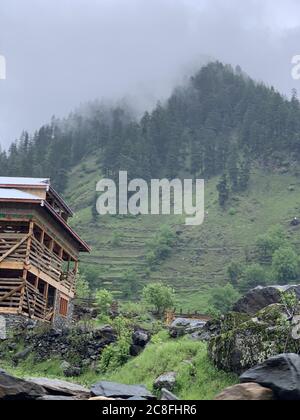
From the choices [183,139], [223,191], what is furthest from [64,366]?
[183,139]

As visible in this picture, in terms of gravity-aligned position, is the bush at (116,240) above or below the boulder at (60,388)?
above

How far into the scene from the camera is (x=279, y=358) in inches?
482

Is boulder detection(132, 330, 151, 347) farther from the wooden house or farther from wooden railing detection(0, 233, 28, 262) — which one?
wooden railing detection(0, 233, 28, 262)

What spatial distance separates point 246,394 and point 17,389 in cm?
436

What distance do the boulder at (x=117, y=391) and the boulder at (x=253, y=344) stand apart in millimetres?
2854

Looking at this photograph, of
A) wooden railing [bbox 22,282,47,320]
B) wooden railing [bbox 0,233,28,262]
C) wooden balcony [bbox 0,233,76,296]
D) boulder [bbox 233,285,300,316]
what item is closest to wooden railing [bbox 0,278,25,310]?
wooden railing [bbox 22,282,47,320]

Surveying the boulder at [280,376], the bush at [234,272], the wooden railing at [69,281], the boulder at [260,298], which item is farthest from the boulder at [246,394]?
the bush at [234,272]

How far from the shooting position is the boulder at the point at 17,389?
11.7 m

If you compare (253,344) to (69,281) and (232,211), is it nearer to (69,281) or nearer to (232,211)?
(69,281)

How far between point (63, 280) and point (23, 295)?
299 inches

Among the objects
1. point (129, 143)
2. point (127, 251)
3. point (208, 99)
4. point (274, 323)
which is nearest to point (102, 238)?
point (127, 251)

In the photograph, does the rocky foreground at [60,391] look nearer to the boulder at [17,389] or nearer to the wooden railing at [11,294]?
the boulder at [17,389]

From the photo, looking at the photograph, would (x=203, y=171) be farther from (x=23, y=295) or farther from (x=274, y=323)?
(x=274, y=323)
